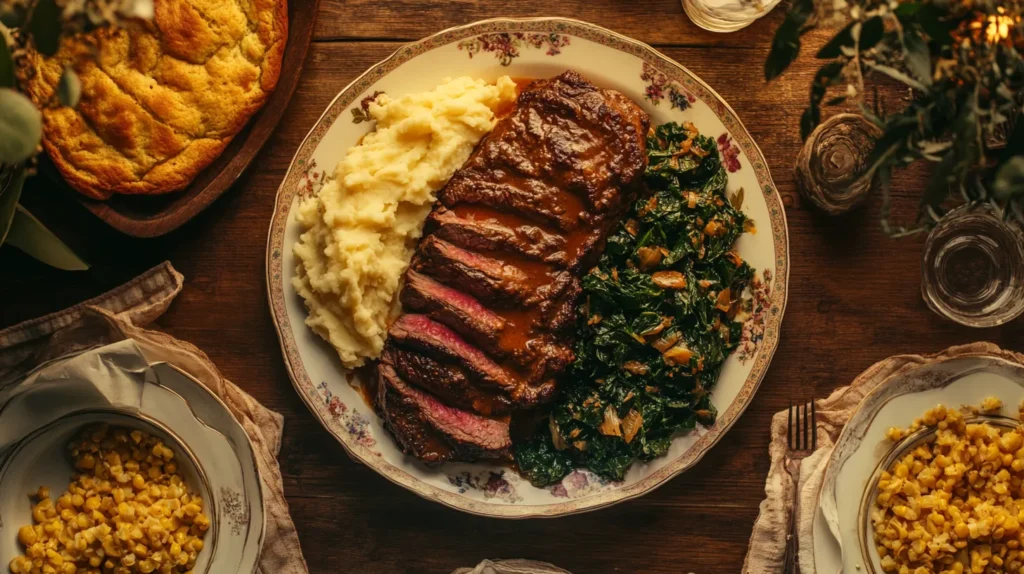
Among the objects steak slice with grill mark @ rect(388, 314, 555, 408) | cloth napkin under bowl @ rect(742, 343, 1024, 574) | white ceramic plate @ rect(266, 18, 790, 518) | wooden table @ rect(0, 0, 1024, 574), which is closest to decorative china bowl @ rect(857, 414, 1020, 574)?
cloth napkin under bowl @ rect(742, 343, 1024, 574)

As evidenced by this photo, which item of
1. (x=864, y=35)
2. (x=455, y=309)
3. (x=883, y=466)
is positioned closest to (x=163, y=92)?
(x=455, y=309)

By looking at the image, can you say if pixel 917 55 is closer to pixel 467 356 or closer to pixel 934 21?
pixel 934 21

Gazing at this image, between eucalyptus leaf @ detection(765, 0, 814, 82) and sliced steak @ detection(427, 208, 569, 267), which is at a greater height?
eucalyptus leaf @ detection(765, 0, 814, 82)

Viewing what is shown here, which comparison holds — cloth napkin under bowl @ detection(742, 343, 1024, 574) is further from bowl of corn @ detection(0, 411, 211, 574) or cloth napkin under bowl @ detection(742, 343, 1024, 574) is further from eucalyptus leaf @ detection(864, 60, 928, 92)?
bowl of corn @ detection(0, 411, 211, 574)

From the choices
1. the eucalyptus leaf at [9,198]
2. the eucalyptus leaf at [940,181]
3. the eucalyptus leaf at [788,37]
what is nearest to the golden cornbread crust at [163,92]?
the eucalyptus leaf at [9,198]

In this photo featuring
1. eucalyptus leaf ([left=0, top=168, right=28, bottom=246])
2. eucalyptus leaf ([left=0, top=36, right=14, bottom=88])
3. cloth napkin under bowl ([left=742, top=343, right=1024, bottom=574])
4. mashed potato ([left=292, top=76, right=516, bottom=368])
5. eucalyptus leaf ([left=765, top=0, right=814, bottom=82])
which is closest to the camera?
eucalyptus leaf ([left=0, top=36, right=14, bottom=88])

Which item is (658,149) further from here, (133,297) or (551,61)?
(133,297)

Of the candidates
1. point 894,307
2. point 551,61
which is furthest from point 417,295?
point 894,307
